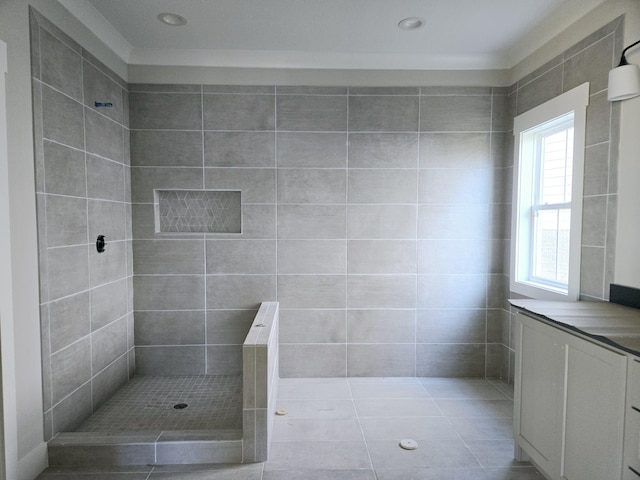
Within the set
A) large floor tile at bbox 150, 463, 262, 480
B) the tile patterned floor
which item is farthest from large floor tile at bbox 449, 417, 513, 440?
large floor tile at bbox 150, 463, 262, 480

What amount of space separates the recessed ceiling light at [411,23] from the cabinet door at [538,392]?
2.02m

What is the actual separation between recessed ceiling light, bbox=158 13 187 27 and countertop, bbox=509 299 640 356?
2.81 m

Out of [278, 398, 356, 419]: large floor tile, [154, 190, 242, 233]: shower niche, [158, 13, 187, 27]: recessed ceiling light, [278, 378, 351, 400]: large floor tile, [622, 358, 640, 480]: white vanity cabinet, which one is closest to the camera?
[622, 358, 640, 480]: white vanity cabinet

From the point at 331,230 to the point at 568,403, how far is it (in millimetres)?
2000

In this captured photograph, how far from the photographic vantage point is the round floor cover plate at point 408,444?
2.23m

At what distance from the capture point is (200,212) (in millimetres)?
3244

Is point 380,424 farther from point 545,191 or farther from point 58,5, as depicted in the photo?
point 58,5

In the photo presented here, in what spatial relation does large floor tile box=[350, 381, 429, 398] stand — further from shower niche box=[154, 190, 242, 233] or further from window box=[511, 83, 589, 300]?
shower niche box=[154, 190, 242, 233]

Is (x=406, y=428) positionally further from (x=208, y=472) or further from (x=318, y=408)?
(x=208, y=472)

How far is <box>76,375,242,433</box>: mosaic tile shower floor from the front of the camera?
2402 mm

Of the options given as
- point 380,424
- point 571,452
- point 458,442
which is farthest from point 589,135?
point 380,424

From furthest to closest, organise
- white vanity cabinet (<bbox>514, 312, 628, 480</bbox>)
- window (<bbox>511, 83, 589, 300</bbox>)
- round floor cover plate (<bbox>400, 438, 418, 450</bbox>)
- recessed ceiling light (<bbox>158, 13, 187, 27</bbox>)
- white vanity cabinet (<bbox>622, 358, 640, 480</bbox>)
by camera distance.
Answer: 1. recessed ceiling light (<bbox>158, 13, 187, 27</bbox>)
2. window (<bbox>511, 83, 589, 300</bbox>)
3. round floor cover plate (<bbox>400, 438, 418, 450</bbox>)
4. white vanity cabinet (<bbox>514, 312, 628, 480</bbox>)
5. white vanity cabinet (<bbox>622, 358, 640, 480</bbox>)

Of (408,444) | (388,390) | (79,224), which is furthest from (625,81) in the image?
(79,224)

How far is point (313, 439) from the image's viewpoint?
92.0 inches
